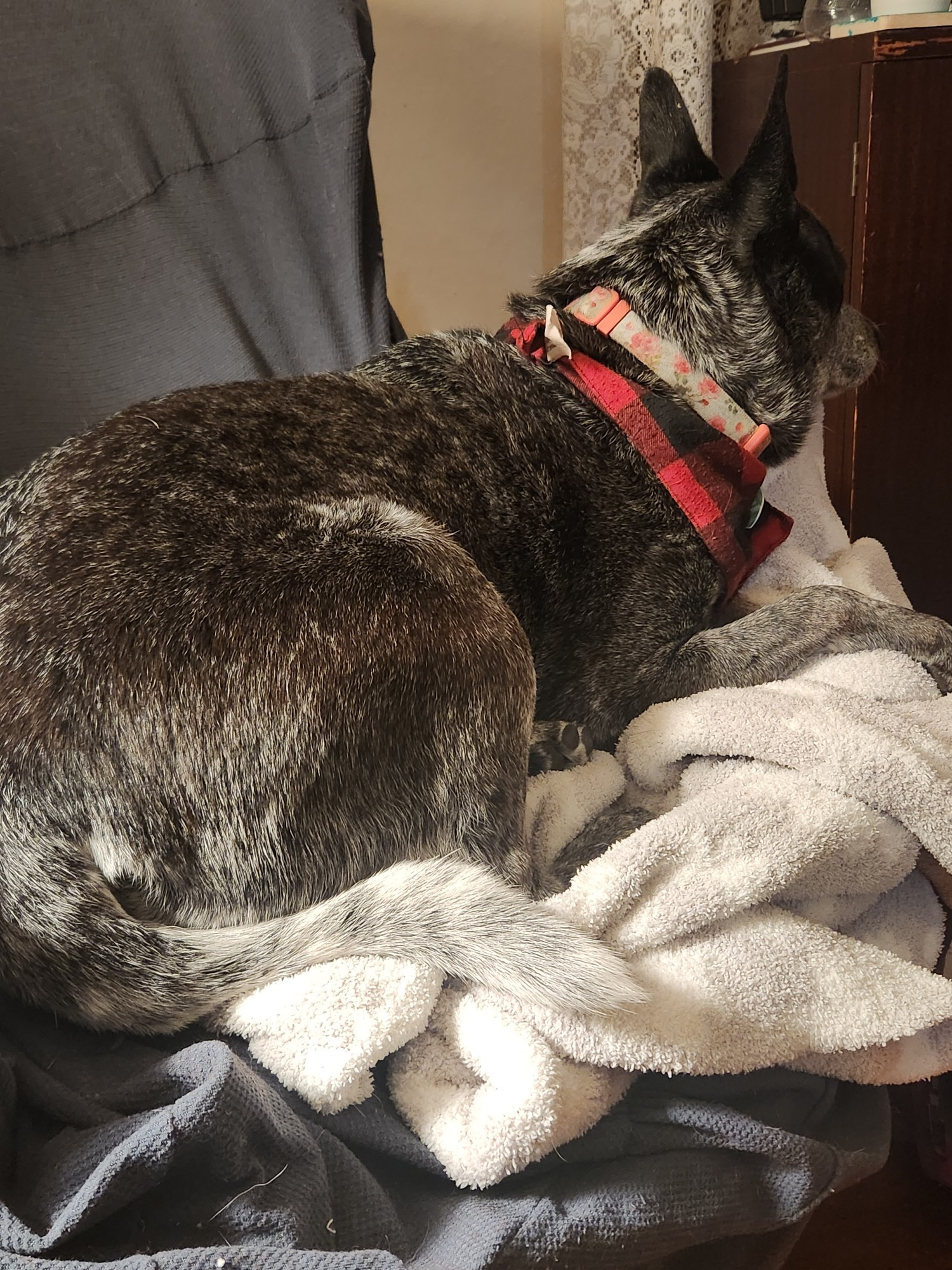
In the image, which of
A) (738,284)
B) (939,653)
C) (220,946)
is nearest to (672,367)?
(738,284)

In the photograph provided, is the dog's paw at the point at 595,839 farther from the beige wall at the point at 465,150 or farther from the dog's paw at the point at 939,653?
the beige wall at the point at 465,150

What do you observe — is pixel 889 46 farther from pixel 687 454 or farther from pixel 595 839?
pixel 595 839

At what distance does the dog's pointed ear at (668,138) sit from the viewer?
1.98 metres

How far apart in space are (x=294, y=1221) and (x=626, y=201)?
2.67 metres

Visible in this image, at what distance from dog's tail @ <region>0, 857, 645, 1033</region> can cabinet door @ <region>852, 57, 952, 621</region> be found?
1.81 meters

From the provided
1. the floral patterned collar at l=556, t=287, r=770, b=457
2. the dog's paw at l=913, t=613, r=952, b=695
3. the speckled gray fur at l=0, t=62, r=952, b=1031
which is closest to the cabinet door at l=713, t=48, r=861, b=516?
the speckled gray fur at l=0, t=62, r=952, b=1031

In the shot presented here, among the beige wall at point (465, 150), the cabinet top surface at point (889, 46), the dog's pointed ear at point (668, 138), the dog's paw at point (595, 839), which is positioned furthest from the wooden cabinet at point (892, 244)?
the dog's paw at point (595, 839)

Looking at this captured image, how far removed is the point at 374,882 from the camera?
1229 mm

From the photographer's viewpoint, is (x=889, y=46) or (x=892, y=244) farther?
(x=892, y=244)

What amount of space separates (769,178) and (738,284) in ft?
0.63

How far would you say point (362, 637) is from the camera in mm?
1312

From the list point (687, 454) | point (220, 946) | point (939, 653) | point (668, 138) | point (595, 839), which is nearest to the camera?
point (220, 946)

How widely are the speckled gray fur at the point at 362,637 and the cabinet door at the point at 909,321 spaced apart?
1.97ft

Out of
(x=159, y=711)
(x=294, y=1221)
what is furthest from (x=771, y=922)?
(x=159, y=711)
